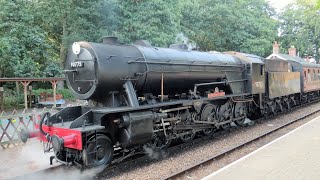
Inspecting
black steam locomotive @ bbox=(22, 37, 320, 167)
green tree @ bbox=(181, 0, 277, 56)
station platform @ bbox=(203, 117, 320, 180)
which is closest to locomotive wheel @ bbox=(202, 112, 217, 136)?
black steam locomotive @ bbox=(22, 37, 320, 167)

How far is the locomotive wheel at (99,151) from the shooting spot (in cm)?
700

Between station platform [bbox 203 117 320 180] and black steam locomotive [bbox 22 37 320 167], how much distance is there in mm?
2207

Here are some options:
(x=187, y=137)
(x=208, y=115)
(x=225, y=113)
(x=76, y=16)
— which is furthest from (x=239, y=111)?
(x=76, y=16)

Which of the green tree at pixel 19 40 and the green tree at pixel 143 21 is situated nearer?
the green tree at pixel 143 21

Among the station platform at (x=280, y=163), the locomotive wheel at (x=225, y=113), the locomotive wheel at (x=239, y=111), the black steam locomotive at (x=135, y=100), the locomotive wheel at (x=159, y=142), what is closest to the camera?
the station platform at (x=280, y=163)

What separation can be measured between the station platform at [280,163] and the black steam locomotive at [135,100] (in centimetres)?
221

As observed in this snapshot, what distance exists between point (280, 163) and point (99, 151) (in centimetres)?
413

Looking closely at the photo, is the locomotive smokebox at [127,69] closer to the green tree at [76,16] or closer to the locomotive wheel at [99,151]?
the locomotive wheel at [99,151]

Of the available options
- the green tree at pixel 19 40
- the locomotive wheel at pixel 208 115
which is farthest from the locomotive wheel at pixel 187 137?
the green tree at pixel 19 40

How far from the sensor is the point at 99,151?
7.23 meters

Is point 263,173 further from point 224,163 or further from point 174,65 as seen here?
point 174,65

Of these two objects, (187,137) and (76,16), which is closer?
(187,137)

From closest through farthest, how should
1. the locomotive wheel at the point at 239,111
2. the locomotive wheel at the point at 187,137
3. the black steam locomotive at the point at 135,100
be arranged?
the black steam locomotive at the point at 135,100
the locomotive wheel at the point at 187,137
the locomotive wheel at the point at 239,111

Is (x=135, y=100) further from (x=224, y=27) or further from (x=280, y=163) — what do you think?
(x=224, y=27)
